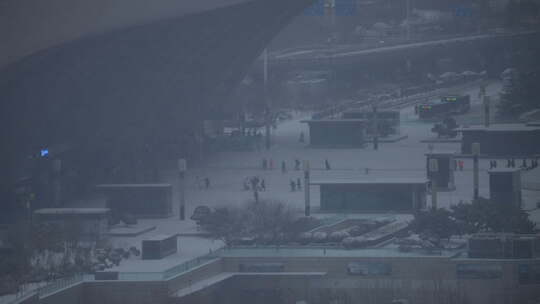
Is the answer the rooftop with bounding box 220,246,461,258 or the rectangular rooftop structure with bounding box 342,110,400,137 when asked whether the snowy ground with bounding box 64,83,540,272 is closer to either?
the rectangular rooftop structure with bounding box 342,110,400,137

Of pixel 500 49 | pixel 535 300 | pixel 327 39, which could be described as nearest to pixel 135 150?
pixel 535 300

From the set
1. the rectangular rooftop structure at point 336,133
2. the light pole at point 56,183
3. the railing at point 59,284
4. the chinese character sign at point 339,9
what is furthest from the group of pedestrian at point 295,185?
the chinese character sign at point 339,9

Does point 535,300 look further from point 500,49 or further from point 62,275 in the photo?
point 500,49

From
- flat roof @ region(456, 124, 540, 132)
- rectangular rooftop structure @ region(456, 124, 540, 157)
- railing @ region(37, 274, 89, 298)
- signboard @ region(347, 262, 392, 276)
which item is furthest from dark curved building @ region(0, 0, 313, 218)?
signboard @ region(347, 262, 392, 276)

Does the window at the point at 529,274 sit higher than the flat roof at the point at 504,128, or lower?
lower

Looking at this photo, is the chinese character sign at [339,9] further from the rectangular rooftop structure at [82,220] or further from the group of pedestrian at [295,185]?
the rectangular rooftop structure at [82,220]

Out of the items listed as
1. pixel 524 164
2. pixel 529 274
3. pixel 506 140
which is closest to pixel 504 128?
pixel 506 140
